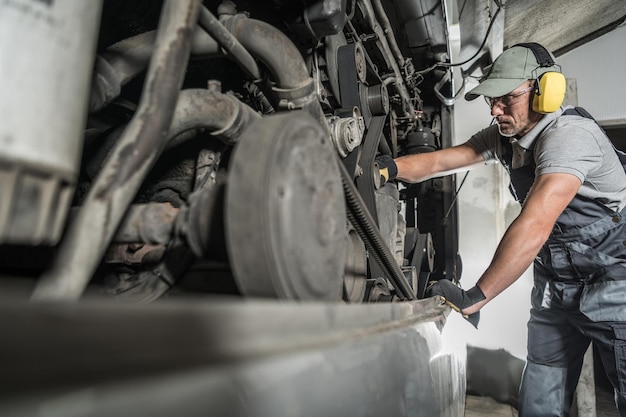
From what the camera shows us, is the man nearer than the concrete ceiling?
Yes

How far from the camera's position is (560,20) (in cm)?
260

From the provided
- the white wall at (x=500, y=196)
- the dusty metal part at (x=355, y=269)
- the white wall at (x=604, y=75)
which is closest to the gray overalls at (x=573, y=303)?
the dusty metal part at (x=355, y=269)

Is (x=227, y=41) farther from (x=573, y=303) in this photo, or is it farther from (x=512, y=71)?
(x=573, y=303)

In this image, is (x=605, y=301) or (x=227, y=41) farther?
(x=605, y=301)

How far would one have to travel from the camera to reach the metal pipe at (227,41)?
518 millimetres

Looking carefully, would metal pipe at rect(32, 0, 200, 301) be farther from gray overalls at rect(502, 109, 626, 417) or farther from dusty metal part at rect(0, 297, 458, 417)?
gray overalls at rect(502, 109, 626, 417)

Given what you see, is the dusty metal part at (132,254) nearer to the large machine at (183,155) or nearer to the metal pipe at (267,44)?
the large machine at (183,155)

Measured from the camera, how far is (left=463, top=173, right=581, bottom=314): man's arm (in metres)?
1.16

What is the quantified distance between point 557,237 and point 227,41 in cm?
140

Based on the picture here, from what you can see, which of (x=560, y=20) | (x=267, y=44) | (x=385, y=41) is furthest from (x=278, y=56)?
(x=560, y=20)

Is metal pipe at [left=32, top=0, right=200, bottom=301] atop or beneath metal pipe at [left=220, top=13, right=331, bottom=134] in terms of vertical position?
beneath

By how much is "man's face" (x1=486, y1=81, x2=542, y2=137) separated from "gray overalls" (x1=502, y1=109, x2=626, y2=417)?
0.17 metres

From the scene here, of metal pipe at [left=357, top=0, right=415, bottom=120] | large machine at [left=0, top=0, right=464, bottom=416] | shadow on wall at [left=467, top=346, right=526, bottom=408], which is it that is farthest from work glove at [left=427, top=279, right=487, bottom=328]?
shadow on wall at [left=467, top=346, right=526, bottom=408]

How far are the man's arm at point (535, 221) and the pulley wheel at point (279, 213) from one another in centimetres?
96
